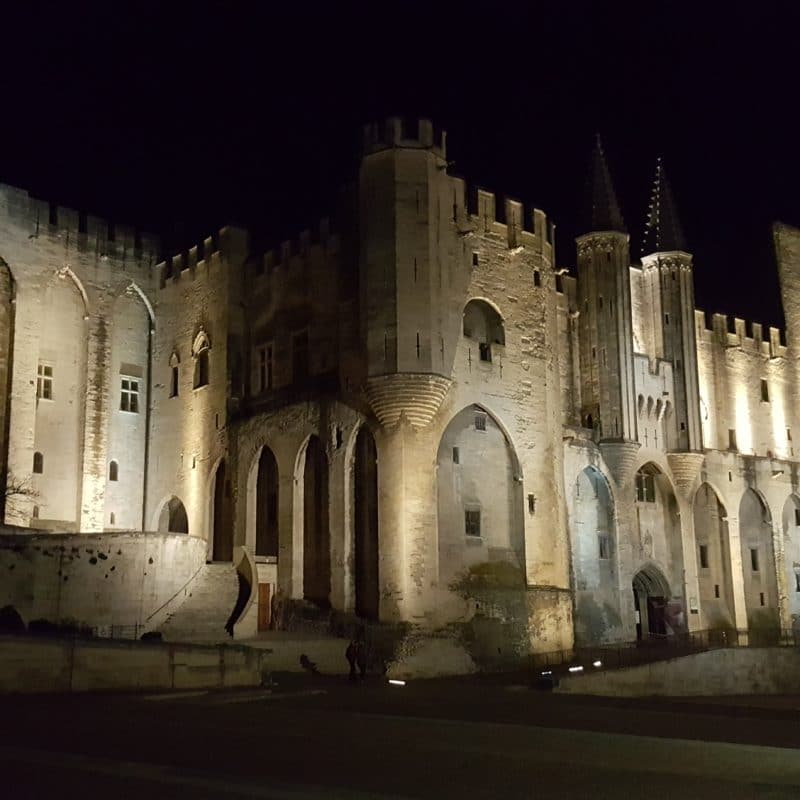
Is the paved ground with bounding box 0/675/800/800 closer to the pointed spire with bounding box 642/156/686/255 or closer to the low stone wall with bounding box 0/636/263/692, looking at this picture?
the low stone wall with bounding box 0/636/263/692

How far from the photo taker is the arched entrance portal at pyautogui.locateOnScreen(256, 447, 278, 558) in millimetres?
35344

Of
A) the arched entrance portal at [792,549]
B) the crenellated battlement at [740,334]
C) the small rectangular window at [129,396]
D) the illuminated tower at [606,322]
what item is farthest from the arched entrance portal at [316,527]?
the arched entrance portal at [792,549]

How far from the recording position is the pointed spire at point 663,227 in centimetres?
4412

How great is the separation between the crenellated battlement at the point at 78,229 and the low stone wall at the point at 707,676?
81.9ft

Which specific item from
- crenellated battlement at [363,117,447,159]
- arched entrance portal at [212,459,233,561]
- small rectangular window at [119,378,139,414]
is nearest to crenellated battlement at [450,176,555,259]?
crenellated battlement at [363,117,447,159]

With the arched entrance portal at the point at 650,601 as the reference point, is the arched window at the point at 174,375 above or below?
above

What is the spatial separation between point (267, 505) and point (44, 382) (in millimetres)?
9638

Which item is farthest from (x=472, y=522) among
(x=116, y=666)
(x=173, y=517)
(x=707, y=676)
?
(x=116, y=666)

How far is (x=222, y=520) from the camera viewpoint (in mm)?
37688

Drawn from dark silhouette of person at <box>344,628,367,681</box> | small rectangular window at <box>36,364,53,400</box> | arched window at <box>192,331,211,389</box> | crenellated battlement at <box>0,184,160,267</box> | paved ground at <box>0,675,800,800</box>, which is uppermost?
crenellated battlement at <box>0,184,160,267</box>

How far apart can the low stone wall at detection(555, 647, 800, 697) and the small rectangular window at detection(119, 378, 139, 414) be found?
21617 mm

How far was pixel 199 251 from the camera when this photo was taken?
40406 millimetres

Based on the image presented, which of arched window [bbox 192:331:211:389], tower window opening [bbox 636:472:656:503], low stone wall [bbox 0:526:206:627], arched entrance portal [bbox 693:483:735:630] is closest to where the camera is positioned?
low stone wall [bbox 0:526:206:627]

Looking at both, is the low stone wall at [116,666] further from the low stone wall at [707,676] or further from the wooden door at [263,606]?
the wooden door at [263,606]
